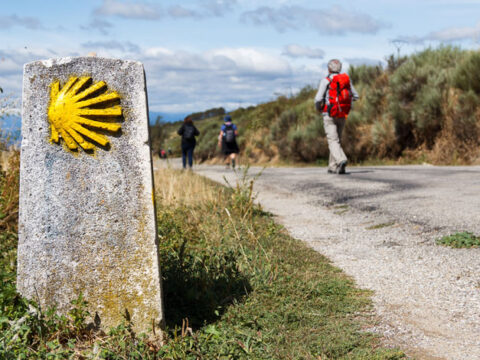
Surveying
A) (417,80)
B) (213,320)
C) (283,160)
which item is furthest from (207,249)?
(283,160)

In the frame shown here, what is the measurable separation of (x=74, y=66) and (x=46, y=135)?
0.42 m

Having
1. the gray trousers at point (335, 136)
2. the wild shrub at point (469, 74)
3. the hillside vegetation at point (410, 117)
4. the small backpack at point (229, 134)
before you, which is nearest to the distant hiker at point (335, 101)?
the gray trousers at point (335, 136)

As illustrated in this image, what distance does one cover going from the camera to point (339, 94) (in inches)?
421

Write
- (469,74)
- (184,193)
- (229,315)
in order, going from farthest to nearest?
1. (469,74)
2. (184,193)
3. (229,315)

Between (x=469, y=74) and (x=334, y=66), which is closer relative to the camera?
(x=334, y=66)

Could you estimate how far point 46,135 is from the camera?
2979 mm

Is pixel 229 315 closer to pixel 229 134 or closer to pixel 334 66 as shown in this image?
pixel 334 66

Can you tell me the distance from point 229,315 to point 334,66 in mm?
8313

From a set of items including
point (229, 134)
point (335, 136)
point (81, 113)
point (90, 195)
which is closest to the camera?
point (90, 195)

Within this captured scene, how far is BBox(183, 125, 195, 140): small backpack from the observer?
1589 cm

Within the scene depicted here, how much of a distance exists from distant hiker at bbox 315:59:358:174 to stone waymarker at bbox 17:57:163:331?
8.15 metres

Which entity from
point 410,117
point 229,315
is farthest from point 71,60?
point 410,117

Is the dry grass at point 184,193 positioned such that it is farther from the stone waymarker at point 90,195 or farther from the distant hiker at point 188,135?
the distant hiker at point 188,135

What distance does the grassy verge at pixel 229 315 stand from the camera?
9.39 feet
